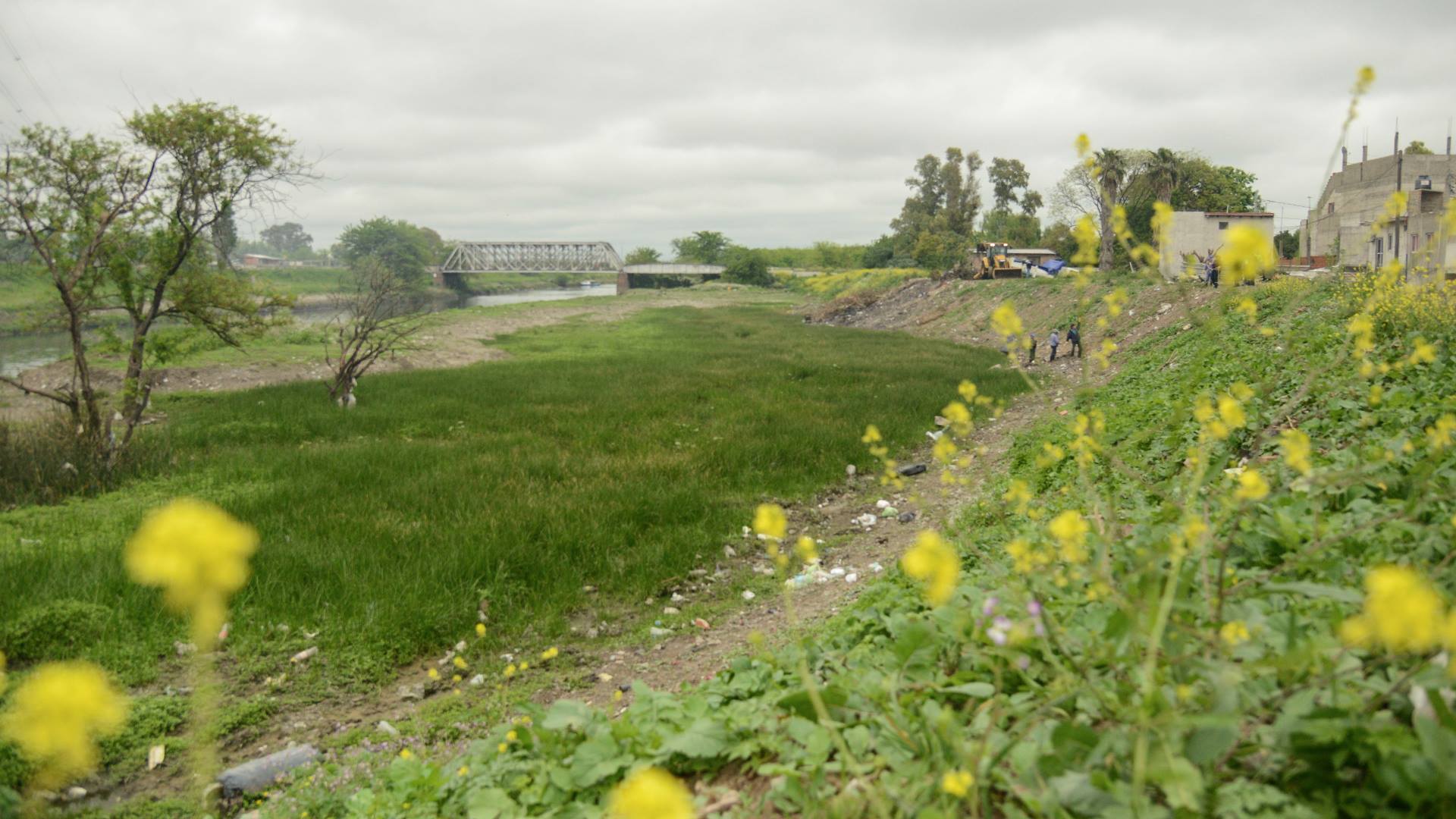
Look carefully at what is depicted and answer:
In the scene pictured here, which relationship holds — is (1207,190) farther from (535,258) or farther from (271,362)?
(535,258)

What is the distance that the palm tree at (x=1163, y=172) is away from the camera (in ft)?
160

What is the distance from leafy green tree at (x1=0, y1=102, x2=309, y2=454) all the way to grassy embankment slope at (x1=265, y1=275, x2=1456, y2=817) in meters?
9.93

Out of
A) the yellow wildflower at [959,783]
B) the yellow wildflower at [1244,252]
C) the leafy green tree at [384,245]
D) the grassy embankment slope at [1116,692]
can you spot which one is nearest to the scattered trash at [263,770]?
the grassy embankment slope at [1116,692]

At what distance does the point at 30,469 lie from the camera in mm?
9969

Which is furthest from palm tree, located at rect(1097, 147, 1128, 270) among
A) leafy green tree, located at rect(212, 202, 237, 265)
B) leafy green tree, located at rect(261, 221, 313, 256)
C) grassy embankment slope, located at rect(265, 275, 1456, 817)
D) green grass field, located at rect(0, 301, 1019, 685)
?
leafy green tree, located at rect(261, 221, 313, 256)

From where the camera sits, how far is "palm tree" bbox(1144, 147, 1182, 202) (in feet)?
160

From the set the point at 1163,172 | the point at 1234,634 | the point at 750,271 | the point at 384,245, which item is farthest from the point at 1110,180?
the point at 384,245

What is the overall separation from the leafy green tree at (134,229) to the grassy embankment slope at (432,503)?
1.60m

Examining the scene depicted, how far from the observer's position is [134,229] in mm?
12172

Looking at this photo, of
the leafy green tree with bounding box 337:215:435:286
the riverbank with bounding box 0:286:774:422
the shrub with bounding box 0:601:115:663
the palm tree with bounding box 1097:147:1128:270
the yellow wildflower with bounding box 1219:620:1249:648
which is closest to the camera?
the yellow wildflower with bounding box 1219:620:1249:648

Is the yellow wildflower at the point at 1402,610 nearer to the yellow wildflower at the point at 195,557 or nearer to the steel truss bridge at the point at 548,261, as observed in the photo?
the yellow wildflower at the point at 195,557

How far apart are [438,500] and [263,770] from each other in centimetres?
486

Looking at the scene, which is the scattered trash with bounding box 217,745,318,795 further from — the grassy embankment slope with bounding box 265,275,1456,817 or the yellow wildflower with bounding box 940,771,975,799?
the yellow wildflower with bounding box 940,771,975,799

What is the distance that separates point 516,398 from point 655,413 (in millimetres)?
3880
